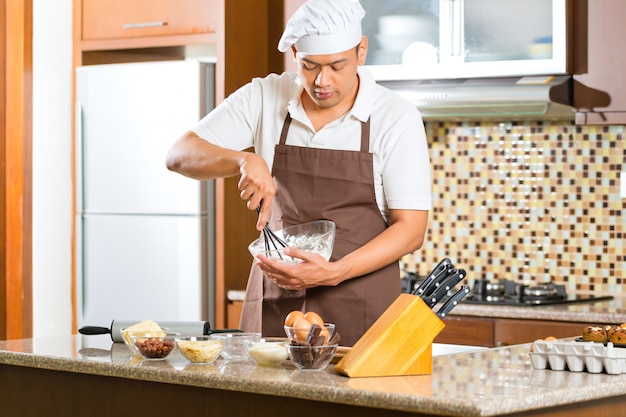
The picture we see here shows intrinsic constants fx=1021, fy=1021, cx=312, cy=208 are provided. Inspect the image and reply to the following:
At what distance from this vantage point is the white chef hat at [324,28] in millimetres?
2416

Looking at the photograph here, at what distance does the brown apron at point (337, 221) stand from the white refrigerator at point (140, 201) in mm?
1491

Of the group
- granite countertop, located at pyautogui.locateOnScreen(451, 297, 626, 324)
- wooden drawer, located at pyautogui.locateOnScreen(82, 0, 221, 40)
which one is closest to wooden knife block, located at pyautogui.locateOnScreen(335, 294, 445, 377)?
granite countertop, located at pyautogui.locateOnScreen(451, 297, 626, 324)

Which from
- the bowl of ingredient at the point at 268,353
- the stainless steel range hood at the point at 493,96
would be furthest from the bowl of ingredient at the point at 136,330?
the stainless steel range hood at the point at 493,96

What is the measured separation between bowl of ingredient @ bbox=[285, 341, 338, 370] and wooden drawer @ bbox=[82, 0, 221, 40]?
8.01 feet

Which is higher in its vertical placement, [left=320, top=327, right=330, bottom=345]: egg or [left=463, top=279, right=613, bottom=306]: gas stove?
[left=320, top=327, right=330, bottom=345]: egg

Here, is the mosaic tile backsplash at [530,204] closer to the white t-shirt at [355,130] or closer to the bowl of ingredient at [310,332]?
the white t-shirt at [355,130]

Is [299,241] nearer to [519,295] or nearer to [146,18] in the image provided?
[519,295]

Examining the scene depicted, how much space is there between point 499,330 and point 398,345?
69.3 inches

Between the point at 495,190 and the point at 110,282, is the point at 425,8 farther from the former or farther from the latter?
the point at 110,282

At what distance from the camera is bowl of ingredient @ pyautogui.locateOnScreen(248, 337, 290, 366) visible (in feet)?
6.29

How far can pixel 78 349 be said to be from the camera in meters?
2.22

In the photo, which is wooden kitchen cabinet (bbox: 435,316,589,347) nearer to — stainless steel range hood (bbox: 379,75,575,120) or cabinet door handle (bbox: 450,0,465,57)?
stainless steel range hood (bbox: 379,75,575,120)

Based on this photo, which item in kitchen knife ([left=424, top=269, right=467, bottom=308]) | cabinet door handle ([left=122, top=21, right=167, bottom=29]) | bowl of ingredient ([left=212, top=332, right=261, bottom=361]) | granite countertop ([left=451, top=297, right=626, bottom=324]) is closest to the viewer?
kitchen knife ([left=424, top=269, right=467, bottom=308])

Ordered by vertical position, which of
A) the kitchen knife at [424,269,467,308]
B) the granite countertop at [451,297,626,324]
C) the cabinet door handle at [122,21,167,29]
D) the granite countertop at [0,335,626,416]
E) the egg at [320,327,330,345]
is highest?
the cabinet door handle at [122,21,167,29]
